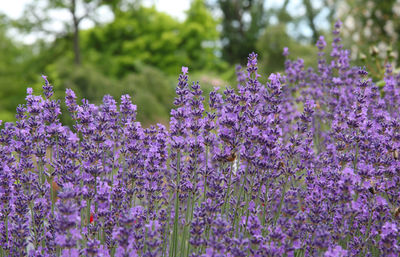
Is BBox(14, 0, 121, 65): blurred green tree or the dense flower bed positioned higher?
BBox(14, 0, 121, 65): blurred green tree

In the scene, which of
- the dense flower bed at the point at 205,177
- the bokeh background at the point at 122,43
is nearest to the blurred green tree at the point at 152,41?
the bokeh background at the point at 122,43

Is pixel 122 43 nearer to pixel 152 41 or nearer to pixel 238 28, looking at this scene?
pixel 152 41

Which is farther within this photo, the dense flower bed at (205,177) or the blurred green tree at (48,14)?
the blurred green tree at (48,14)

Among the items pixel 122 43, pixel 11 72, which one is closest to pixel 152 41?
pixel 122 43

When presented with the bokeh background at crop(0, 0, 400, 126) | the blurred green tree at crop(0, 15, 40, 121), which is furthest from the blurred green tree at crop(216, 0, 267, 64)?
the blurred green tree at crop(0, 15, 40, 121)

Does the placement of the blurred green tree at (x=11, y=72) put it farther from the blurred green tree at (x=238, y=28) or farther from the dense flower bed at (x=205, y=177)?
the dense flower bed at (x=205, y=177)

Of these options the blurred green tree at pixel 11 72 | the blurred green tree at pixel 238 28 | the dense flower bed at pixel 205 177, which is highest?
the blurred green tree at pixel 238 28

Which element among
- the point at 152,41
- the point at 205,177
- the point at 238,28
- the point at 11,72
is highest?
the point at 238,28

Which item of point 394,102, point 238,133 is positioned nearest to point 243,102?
point 238,133

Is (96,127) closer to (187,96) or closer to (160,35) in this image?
(187,96)

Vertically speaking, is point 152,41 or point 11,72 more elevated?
point 152,41

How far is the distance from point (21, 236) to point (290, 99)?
3.51 m

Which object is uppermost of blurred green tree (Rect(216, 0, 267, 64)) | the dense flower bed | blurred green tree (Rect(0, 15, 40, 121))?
blurred green tree (Rect(216, 0, 267, 64))

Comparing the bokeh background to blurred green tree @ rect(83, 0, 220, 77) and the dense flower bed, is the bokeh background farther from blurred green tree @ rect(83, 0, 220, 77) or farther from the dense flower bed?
the dense flower bed
